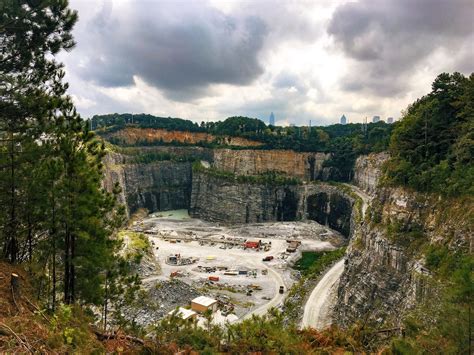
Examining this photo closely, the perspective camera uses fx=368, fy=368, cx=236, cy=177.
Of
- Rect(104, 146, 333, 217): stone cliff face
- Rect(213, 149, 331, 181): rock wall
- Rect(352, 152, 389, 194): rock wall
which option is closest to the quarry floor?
Rect(104, 146, 333, 217): stone cliff face

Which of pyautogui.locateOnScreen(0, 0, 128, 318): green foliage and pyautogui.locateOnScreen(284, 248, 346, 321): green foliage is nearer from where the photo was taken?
pyautogui.locateOnScreen(0, 0, 128, 318): green foliage

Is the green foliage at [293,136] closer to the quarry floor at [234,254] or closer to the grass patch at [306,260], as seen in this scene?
the quarry floor at [234,254]

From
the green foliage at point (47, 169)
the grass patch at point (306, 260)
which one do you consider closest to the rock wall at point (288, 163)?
the grass patch at point (306, 260)

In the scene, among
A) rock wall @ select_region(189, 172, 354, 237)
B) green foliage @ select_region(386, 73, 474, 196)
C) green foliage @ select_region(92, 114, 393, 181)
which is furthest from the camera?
green foliage @ select_region(92, 114, 393, 181)

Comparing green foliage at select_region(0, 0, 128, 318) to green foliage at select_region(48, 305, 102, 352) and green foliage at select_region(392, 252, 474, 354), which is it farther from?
green foliage at select_region(392, 252, 474, 354)

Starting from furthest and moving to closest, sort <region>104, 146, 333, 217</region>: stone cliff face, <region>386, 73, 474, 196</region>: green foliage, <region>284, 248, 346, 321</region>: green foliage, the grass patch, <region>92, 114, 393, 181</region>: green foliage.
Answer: <region>104, 146, 333, 217</region>: stone cliff face → <region>92, 114, 393, 181</region>: green foliage → the grass patch → <region>284, 248, 346, 321</region>: green foliage → <region>386, 73, 474, 196</region>: green foliage

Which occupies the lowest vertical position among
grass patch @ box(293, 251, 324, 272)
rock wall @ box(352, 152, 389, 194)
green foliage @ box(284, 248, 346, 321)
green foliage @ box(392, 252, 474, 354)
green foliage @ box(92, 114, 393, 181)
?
grass patch @ box(293, 251, 324, 272)

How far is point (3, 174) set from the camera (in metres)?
13.9

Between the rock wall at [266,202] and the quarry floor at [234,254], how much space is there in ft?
8.63

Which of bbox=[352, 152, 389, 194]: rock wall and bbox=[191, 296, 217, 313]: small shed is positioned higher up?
bbox=[352, 152, 389, 194]: rock wall

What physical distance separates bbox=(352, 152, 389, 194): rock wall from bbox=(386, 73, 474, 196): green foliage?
30687 mm

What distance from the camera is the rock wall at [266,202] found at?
75.4m

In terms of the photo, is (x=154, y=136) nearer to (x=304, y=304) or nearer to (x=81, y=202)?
(x=304, y=304)

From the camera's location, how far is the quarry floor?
38.2 metres
